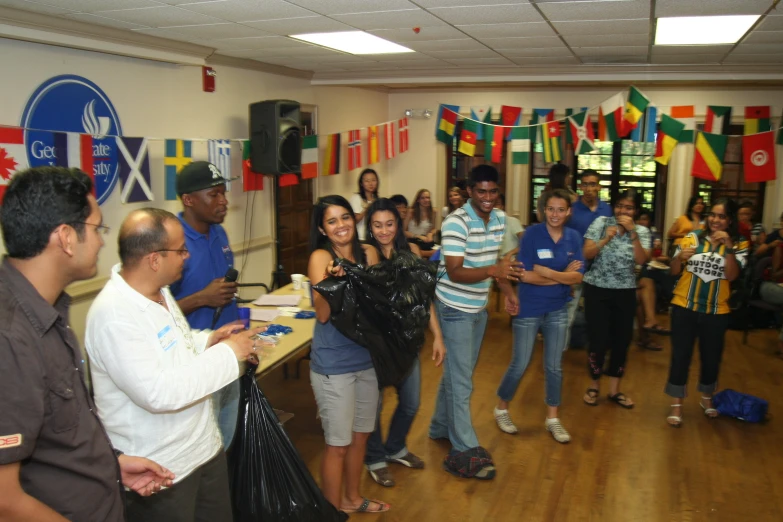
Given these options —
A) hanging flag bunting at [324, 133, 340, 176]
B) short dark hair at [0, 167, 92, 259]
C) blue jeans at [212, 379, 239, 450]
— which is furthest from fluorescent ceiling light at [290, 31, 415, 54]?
short dark hair at [0, 167, 92, 259]

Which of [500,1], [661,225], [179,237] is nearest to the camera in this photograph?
[179,237]

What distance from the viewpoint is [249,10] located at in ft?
11.2

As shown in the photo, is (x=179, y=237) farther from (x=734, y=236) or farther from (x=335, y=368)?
(x=734, y=236)

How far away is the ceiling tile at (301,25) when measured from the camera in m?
3.74

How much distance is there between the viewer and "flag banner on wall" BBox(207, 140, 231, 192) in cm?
539

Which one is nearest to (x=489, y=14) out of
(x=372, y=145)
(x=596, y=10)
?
(x=596, y=10)

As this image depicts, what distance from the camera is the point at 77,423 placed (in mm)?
1315

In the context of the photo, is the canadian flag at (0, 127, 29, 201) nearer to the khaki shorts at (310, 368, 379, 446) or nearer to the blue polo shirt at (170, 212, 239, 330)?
the blue polo shirt at (170, 212, 239, 330)

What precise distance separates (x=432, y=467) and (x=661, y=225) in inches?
241

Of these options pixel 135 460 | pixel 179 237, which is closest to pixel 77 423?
pixel 135 460

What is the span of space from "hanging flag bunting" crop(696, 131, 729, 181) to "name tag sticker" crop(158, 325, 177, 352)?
236 inches

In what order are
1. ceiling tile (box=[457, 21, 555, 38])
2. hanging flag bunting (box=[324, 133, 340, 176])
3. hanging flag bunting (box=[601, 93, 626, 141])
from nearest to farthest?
ceiling tile (box=[457, 21, 555, 38]) < hanging flag bunting (box=[601, 93, 626, 141]) < hanging flag bunting (box=[324, 133, 340, 176])

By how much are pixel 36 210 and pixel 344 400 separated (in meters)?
1.60

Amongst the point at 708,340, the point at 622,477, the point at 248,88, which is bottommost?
the point at 622,477
